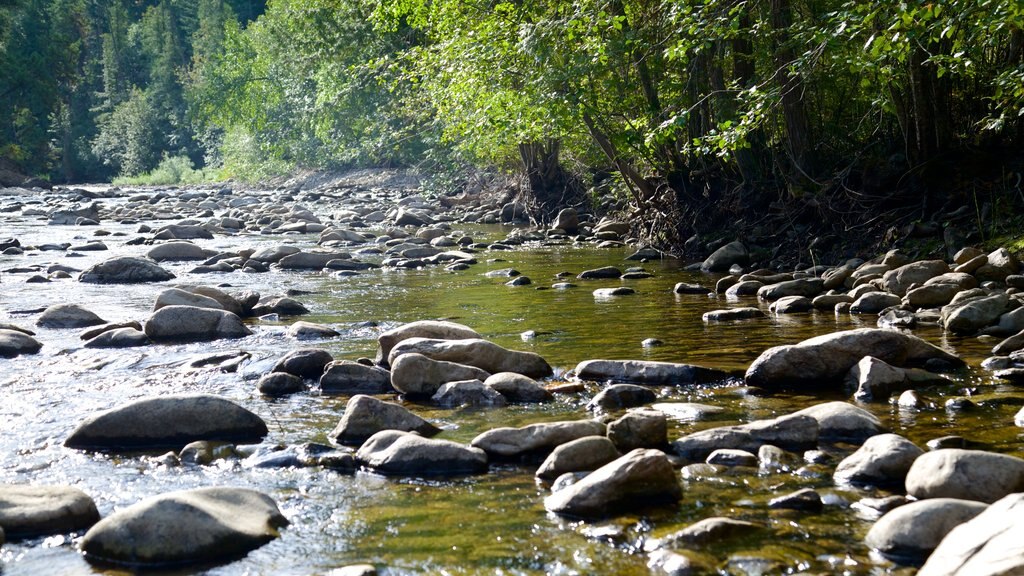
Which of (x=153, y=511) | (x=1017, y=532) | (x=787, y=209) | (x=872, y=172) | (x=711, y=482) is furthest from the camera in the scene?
(x=787, y=209)

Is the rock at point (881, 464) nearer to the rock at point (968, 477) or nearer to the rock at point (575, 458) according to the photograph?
the rock at point (968, 477)

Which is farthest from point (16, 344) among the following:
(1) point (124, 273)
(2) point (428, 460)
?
(1) point (124, 273)

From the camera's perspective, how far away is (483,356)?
253 inches

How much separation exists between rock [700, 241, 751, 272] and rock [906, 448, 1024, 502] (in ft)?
27.6

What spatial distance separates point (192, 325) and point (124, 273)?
188 inches

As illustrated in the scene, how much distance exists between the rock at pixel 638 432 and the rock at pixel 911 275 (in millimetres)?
5008

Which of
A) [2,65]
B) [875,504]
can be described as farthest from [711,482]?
[2,65]

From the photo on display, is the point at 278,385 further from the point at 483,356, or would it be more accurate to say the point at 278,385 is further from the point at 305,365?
the point at 483,356

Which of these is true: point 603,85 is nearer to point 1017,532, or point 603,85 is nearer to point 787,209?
point 787,209

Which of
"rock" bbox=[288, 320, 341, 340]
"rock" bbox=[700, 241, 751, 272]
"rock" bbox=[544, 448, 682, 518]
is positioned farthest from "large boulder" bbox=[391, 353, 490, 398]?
"rock" bbox=[700, 241, 751, 272]

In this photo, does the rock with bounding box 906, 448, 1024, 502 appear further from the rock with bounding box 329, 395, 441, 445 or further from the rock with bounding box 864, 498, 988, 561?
the rock with bounding box 329, 395, 441, 445

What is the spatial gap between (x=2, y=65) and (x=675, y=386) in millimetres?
57727

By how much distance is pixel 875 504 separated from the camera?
3.79m

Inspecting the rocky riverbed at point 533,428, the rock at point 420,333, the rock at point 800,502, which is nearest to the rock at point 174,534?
the rocky riverbed at point 533,428
